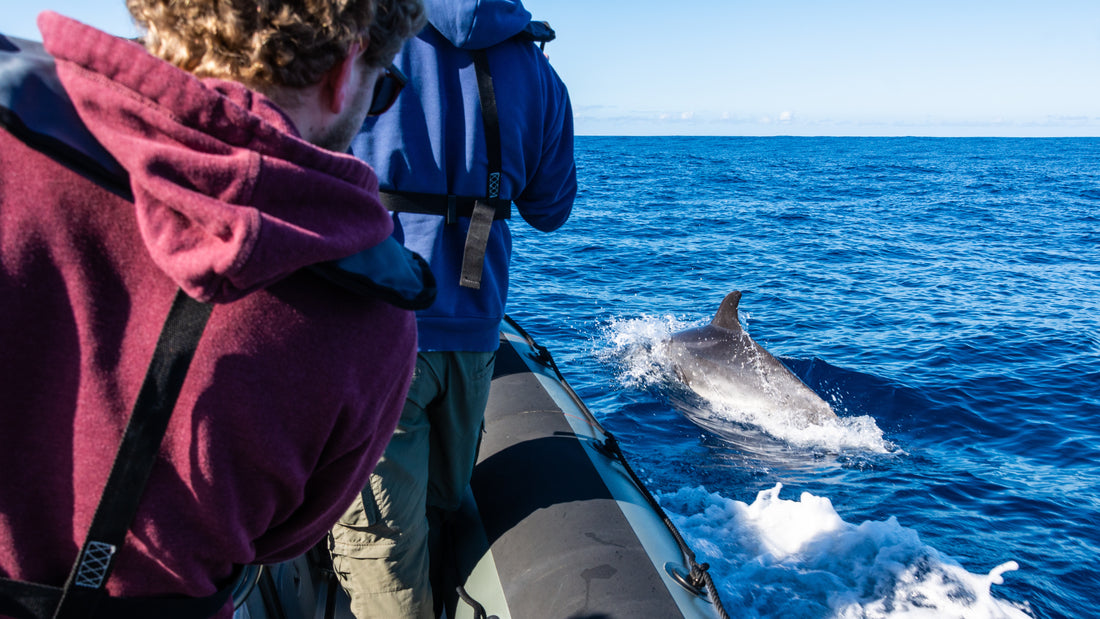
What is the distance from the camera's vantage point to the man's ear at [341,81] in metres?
1.22

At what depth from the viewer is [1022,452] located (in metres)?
7.95

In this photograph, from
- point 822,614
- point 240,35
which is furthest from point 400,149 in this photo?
point 822,614

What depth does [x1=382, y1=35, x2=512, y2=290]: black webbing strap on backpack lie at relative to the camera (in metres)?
2.81

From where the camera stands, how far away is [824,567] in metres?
5.33

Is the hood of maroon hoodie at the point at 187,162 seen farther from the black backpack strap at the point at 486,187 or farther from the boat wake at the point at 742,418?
the boat wake at the point at 742,418

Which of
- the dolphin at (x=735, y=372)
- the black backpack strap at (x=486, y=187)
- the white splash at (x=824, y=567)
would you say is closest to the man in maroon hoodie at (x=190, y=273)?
the black backpack strap at (x=486, y=187)

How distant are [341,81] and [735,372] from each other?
27.9 feet

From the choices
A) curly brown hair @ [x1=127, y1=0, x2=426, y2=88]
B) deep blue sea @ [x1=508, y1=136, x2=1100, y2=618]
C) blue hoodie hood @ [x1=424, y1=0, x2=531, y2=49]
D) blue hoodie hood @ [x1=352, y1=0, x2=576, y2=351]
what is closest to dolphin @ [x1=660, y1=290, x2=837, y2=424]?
deep blue sea @ [x1=508, y1=136, x2=1100, y2=618]

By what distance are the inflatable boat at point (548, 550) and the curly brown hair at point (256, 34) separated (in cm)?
208

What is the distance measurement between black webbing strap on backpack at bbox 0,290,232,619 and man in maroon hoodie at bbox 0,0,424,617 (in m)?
0.02

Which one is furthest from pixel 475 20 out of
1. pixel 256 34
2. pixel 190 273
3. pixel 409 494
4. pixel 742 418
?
pixel 742 418

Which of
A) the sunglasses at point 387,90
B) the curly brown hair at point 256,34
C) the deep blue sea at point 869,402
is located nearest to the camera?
the curly brown hair at point 256,34

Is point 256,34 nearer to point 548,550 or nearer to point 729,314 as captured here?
point 548,550

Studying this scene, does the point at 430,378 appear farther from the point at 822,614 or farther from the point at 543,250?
the point at 543,250
